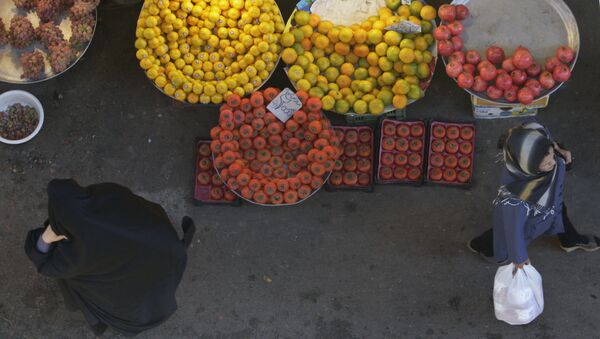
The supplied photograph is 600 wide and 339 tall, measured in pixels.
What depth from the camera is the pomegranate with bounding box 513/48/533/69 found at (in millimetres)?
3256

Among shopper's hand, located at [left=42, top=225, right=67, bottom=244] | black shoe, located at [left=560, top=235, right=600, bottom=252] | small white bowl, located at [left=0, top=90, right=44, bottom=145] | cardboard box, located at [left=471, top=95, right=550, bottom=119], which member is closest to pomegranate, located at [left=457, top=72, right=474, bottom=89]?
cardboard box, located at [left=471, top=95, right=550, bottom=119]

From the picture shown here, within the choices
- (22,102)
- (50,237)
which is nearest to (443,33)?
(50,237)

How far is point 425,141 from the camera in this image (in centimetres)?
379

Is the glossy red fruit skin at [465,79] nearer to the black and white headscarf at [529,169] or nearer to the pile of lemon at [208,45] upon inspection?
the black and white headscarf at [529,169]

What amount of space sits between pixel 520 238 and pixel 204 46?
201 cm

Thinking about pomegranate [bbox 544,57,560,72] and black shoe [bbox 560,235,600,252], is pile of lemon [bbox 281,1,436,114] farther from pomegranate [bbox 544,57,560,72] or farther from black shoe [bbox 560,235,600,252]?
black shoe [bbox 560,235,600,252]

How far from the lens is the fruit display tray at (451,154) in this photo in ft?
12.2

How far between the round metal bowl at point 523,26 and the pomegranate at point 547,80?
0.06 meters

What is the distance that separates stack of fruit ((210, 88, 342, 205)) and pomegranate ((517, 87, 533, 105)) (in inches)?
39.8

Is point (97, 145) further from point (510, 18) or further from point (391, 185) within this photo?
point (510, 18)

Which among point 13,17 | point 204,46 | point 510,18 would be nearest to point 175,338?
point 204,46

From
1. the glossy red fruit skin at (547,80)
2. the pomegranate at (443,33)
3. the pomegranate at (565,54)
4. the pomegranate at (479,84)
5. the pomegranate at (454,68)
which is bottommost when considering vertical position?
the pomegranate at (479,84)

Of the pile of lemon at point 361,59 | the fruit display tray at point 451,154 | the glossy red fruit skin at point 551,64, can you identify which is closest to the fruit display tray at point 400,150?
the fruit display tray at point 451,154

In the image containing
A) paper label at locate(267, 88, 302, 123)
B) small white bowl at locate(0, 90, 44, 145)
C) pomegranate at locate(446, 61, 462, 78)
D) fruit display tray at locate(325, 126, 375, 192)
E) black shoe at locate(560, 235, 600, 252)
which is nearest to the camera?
pomegranate at locate(446, 61, 462, 78)
